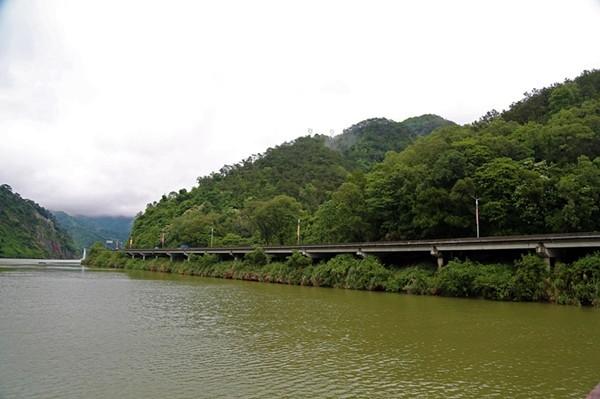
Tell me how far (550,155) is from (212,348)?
43036 mm

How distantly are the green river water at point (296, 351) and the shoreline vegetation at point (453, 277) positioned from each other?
9.05 feet

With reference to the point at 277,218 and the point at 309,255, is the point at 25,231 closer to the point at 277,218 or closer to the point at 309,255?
the point at 277,218

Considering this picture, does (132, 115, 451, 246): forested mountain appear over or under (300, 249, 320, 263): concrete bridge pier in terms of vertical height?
over

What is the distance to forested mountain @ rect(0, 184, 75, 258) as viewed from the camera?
148 meters

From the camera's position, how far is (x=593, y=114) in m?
52.1

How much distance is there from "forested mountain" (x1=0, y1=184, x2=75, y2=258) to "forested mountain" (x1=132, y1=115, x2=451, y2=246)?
4343 cm

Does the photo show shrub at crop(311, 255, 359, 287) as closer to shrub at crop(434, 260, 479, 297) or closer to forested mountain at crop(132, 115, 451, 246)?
shrub at crop(434, 260, 479, 297)

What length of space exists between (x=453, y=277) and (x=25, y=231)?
16547 cm

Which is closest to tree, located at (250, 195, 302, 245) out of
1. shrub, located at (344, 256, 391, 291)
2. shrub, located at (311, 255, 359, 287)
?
shrub, located at (311, 255, 359, 287)

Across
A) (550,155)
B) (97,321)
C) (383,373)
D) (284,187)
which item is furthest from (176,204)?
(383,373)

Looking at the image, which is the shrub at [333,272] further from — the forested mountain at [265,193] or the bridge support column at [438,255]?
the forested mountain at [265,193]

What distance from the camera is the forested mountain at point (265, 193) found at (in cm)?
7425

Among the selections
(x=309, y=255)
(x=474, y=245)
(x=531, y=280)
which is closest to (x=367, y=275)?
(x=474, y=245)

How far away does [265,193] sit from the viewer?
114 metres
